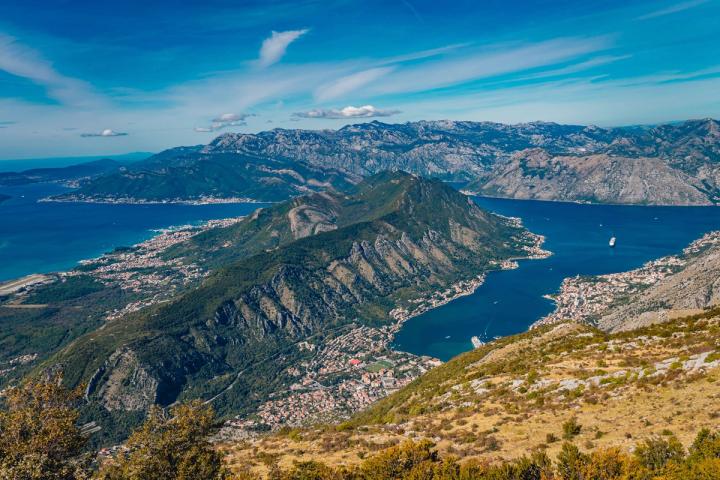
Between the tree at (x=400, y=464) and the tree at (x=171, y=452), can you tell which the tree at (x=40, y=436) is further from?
the tree at (x=400, y=464)

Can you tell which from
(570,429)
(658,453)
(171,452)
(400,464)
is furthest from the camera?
(570,429)

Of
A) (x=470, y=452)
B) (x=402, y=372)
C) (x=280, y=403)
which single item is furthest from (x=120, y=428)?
(x=470, y=452)

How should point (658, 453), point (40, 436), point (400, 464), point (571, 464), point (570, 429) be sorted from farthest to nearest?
1. point (570, 429)
2. point (400, 464)
3. point (40, 436)
4. point (658, 453)
5. point (571, 464)

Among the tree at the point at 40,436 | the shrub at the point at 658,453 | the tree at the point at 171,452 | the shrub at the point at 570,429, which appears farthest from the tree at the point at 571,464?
the tree at the point at 40,436

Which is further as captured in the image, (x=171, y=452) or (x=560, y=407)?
(x=560, y=407)

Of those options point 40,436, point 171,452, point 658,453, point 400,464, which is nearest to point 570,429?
point 658,453

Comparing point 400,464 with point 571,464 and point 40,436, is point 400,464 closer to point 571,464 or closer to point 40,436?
point 571,464
